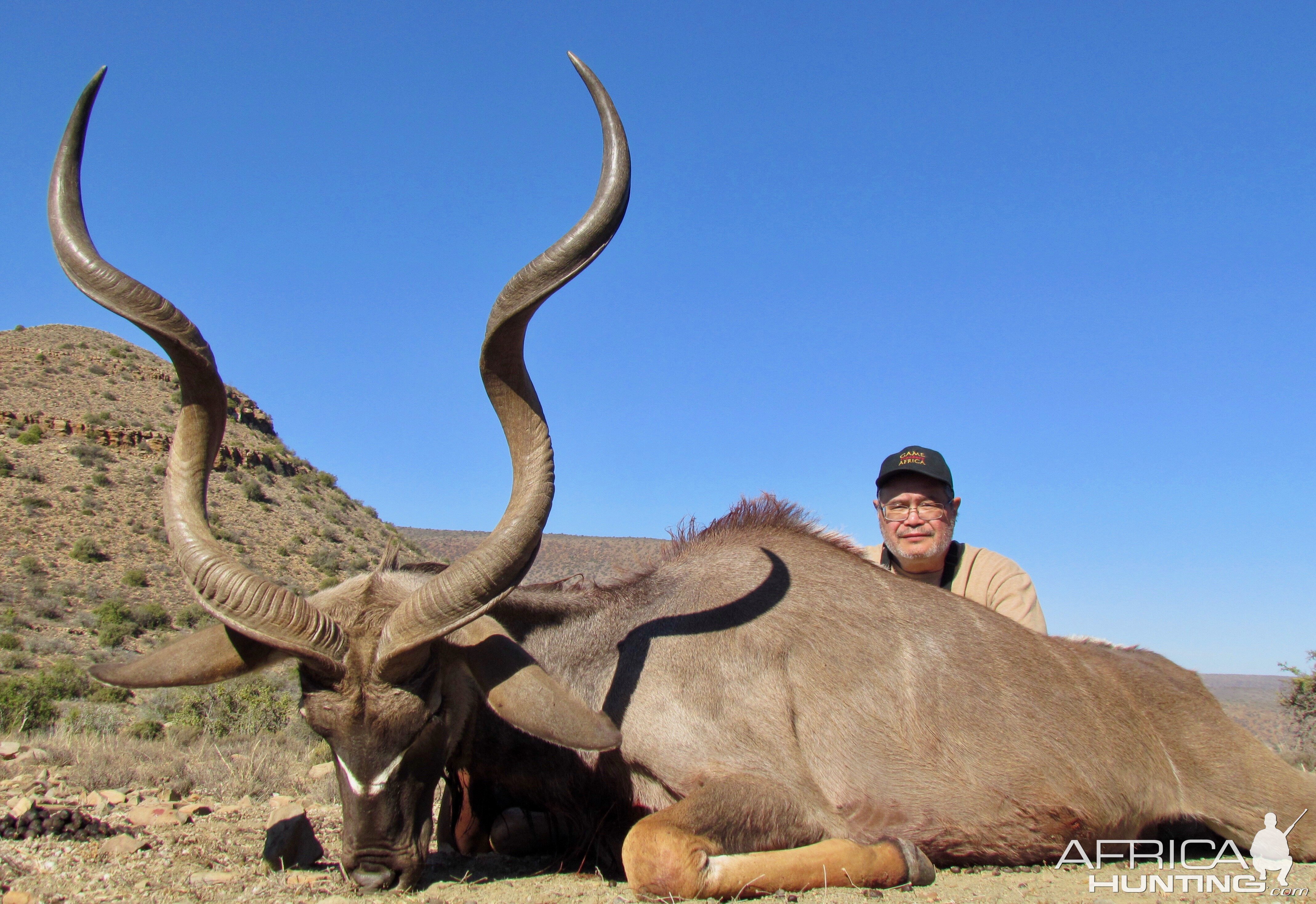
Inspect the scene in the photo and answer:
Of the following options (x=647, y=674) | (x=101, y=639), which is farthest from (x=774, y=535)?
(x=101, y=639)

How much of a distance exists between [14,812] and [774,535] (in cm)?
505

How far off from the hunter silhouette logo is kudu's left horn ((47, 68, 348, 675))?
5.54 m

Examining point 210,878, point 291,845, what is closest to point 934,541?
point 291,845

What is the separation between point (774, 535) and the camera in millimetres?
6375

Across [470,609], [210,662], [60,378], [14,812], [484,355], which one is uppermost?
[60,378]

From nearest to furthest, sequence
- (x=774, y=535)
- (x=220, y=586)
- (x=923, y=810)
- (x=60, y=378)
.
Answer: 1. (x=220, y=586)
2. (x=923, y=810)
3. (x=774, y=535)
4. (x=60, y=378)

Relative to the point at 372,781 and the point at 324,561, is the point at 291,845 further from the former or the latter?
the point at 324,561

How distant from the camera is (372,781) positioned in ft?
13.8

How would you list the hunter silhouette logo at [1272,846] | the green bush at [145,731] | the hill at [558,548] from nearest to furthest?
the hunter silhouette logo at [1272,846] → the green bush at [145,731] → the hill at [558,548]

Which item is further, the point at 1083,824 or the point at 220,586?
the point at 1083,824

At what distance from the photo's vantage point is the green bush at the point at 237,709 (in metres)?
12.7

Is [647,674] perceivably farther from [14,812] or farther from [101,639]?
[101,639]

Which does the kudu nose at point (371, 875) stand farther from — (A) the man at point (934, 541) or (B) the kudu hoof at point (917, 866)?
(A) the man at point (934, 541)

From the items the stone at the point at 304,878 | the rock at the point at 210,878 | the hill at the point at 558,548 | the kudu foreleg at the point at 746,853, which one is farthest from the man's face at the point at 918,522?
the hill at the point at 558,548
